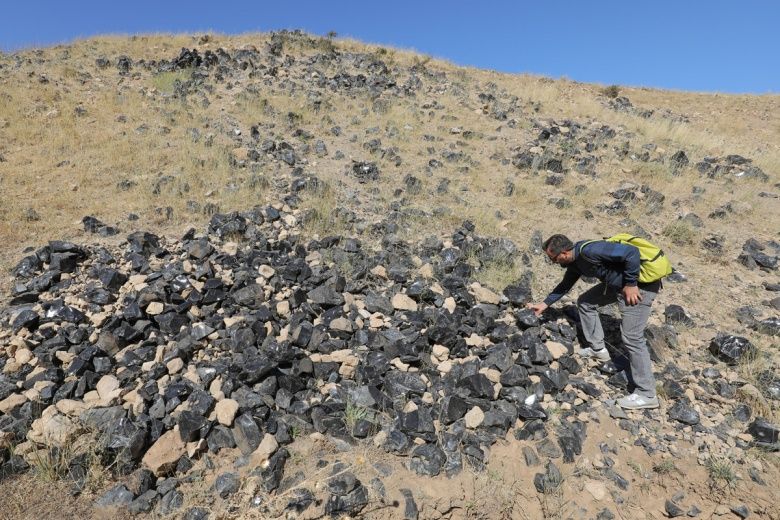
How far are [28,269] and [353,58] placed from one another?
12.4 metres

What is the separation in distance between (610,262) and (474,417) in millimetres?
1828

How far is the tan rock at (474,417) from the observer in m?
3.69

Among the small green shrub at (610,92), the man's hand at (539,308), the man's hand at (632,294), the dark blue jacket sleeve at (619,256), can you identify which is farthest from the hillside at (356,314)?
the small green shrub at (610,92)

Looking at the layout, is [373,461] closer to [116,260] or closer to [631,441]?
[631,441]

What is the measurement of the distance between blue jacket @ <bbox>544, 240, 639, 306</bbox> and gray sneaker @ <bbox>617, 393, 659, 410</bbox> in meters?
0.98

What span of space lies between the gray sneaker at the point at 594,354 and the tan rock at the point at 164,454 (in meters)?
3.77

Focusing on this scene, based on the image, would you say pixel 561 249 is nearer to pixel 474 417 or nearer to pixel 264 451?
pixel 474 417

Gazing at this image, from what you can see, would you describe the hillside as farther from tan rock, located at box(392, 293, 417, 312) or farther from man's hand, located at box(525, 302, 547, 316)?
man's hand, located at box(525, 302, 547, 316)

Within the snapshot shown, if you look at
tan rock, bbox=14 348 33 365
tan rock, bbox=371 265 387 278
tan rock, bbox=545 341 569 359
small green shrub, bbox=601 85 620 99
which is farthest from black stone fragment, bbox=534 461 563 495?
small green shrub, bbox=601 85 620 99

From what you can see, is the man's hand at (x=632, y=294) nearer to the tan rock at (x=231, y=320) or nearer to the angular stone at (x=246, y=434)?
the angular stone at (x=246, y=434)

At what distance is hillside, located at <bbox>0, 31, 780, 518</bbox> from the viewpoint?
3.30 metres

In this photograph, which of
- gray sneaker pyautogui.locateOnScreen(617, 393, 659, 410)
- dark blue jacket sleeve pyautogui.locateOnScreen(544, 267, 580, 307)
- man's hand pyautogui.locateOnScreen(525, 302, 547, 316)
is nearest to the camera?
gray sneaker pyautogui.locateOnScreen(617, 393, 659, 410)

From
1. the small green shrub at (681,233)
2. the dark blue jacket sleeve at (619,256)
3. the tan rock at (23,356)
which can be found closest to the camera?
the dark blue jacket sleeve at (619,256)

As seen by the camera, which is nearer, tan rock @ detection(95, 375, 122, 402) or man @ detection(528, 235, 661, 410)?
tan rock @ detection(95, 375, 122, 402)
